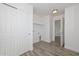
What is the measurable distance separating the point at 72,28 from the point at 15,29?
8.56 feet

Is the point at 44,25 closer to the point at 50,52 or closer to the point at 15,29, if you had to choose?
the point at 50,52

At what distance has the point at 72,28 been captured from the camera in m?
3.26

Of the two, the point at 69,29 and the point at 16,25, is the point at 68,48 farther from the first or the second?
the point at 16,25

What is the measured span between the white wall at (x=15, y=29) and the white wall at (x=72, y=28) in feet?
6.29

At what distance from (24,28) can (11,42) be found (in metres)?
0.84

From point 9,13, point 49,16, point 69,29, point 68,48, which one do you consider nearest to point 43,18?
point 49,16

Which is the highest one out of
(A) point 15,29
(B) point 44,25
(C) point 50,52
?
(B) point 44,25

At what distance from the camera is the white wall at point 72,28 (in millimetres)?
3096

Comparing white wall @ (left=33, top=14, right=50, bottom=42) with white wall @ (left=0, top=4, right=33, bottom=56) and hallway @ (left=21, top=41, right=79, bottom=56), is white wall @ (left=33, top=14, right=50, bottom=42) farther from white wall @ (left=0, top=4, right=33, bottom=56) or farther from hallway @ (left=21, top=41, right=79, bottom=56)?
white wall @ (left=0, top=4, right=33, bottom=56)

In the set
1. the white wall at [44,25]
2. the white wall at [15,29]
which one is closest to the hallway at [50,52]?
the white wall at [15,29]

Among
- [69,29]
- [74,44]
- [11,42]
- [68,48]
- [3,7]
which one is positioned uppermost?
[3,7]

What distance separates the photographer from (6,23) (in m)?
2.20

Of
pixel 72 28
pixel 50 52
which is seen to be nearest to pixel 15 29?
pixel 50 52

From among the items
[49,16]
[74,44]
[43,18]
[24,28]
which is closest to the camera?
[24,28]
